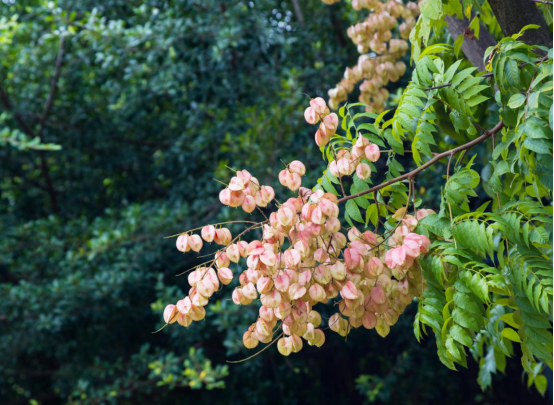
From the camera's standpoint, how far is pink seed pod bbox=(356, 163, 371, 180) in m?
1.23

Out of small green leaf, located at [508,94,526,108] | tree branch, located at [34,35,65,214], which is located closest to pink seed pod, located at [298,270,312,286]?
small green leaf, located at [508,94,526,108]

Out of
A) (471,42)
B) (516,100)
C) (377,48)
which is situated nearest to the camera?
(516,100)

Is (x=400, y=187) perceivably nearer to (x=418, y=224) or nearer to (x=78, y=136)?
(x=418, y=224)

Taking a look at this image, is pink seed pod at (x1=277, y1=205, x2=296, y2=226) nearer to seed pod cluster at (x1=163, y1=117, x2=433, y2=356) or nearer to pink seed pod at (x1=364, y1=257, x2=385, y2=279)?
seed pod cluster at (x1=163, y1=117, x2=433, y2=356)

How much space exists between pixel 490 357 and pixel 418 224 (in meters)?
1.39

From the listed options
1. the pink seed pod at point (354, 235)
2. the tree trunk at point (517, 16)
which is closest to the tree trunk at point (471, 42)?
the tree trunk at point (517, 16)

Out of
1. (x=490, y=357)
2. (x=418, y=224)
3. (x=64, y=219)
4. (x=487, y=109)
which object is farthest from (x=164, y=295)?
(x=418, y=224)

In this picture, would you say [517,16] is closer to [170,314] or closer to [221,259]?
[221,259]

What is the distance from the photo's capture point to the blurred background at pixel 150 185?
10.7 ft

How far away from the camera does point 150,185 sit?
4.39 m

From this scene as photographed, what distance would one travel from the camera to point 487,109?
191 cm

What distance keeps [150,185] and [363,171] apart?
3347 mm

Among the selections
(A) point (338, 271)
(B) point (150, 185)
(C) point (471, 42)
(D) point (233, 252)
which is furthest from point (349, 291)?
(B) point (150, 185)

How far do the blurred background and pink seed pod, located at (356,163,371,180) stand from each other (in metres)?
1.53
